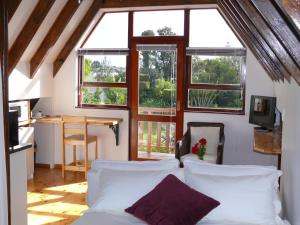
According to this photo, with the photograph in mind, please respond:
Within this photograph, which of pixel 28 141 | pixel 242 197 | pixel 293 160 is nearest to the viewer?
pixel 242 197

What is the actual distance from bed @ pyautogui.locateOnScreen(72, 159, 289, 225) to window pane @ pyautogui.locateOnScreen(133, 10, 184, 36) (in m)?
3.12

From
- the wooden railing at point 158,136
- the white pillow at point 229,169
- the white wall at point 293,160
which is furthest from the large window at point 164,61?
the white pillow at point 229,169

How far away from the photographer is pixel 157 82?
5.71 meters

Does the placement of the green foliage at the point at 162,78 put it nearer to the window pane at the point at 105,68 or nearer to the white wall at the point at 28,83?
the window pane at the point at 105,68

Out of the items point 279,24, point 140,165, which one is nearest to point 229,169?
point 140,165

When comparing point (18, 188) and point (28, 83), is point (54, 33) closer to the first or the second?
point (28, 83)

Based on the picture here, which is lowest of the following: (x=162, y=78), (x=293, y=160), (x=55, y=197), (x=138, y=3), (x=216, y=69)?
(x=55, y=197)

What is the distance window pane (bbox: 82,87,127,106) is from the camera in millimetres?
5863

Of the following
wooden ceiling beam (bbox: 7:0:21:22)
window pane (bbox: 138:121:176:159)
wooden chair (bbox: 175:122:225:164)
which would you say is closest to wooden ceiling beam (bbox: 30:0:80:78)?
wooden ceiling beam (bbox: 7:0:21:22)

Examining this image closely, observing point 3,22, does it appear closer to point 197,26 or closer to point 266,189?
point 266,189

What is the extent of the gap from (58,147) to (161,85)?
2010mm

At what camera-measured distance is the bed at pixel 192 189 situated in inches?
94.9

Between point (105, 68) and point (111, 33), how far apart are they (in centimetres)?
58

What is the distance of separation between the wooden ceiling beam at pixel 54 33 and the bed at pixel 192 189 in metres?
2.81
